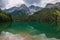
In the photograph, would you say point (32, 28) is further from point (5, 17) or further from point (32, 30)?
point (5, 17)

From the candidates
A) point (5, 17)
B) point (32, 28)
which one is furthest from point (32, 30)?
point (5, 17)

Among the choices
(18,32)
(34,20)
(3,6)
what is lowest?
(18,32)

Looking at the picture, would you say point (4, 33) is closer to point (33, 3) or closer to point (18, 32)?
point (18, 32)

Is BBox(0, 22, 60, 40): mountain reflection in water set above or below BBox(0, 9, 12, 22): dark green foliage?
below

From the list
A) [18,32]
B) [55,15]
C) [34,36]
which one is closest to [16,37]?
[18,32]

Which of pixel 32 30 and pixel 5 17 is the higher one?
pixel 5 17

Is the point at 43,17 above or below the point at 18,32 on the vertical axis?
above

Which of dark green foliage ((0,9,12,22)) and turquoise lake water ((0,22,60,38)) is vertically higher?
dark green foliage ((0,9,12,22))

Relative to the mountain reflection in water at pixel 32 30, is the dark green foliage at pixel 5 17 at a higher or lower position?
higher
